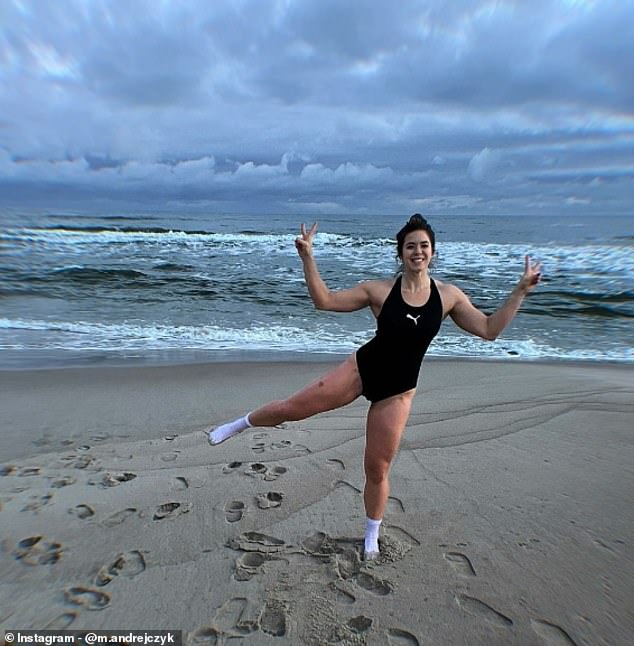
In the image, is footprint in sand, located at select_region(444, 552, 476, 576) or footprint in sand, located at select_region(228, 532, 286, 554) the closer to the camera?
footprint in sand, located at select_region(444, 552, 476, 576)

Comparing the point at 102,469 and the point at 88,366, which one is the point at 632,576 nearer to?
the point at 102,469

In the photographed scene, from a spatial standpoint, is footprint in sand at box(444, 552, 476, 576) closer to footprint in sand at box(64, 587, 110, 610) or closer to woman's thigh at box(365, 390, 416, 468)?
woman's thigh at box(365, 390, 416, 468)

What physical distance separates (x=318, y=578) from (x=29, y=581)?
1.62m

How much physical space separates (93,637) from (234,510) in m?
1.25

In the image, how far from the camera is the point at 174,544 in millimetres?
3307

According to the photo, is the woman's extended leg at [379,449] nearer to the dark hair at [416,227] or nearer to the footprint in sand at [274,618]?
the footprint in sand at [274,618]

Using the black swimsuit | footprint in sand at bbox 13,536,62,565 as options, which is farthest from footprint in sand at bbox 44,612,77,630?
the black swimsuit

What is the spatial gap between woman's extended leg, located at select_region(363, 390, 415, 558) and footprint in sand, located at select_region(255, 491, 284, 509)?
0.83 metres

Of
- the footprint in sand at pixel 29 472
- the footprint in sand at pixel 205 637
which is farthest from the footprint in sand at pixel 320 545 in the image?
the footprint in sand at pixel 29 472

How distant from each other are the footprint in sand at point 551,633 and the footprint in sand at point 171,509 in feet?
7.49

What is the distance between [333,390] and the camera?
3.14 m

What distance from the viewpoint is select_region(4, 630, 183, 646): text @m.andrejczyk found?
8.34ft

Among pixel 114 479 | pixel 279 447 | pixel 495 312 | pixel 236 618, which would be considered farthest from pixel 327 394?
pixel 114 479

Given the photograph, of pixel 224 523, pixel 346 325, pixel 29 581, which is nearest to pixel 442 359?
pixel 346 325
